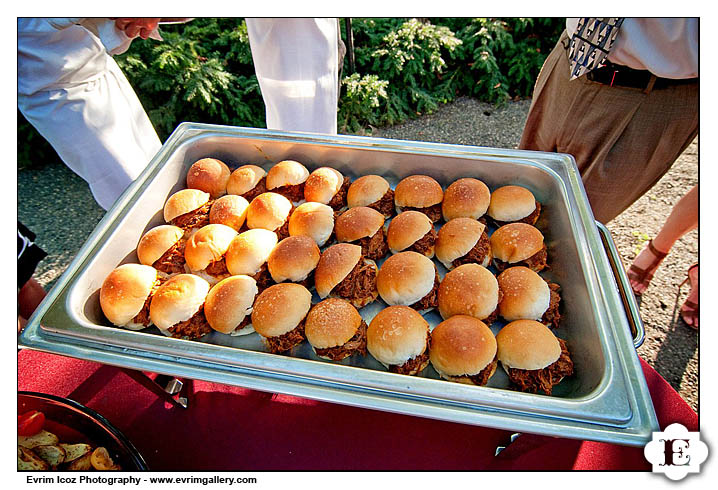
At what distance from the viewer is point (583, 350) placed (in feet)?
5.14

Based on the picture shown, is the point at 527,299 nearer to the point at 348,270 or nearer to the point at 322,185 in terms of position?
the point at 348,270

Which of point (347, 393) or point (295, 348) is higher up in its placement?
point (347, 393)

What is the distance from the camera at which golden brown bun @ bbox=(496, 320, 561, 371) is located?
1522mm

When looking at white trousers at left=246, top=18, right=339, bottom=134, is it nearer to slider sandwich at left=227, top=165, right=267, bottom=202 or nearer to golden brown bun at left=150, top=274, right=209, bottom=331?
slider sandwich at left=227, top=165, right=267, bottom=202

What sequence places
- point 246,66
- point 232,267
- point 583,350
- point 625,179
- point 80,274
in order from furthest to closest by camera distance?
point 246,66 → point 625,179 → point 232,267 → point 80,274 → point 583,350

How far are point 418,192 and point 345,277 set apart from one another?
2.08ft

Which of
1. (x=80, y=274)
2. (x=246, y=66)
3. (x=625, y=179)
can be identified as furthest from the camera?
(x=246, y=66)

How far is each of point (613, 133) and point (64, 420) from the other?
2882 millimetres

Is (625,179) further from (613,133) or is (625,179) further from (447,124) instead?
(447,124)

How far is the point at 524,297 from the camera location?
1.71 metres

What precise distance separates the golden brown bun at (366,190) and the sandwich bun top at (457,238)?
16.2 inches

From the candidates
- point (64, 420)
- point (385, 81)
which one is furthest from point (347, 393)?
point (385, 81)

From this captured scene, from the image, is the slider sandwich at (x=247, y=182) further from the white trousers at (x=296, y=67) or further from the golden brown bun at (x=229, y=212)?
the white trousers at (x=296, y=67)

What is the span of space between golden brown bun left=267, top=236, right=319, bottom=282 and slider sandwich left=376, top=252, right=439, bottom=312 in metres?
0.34
